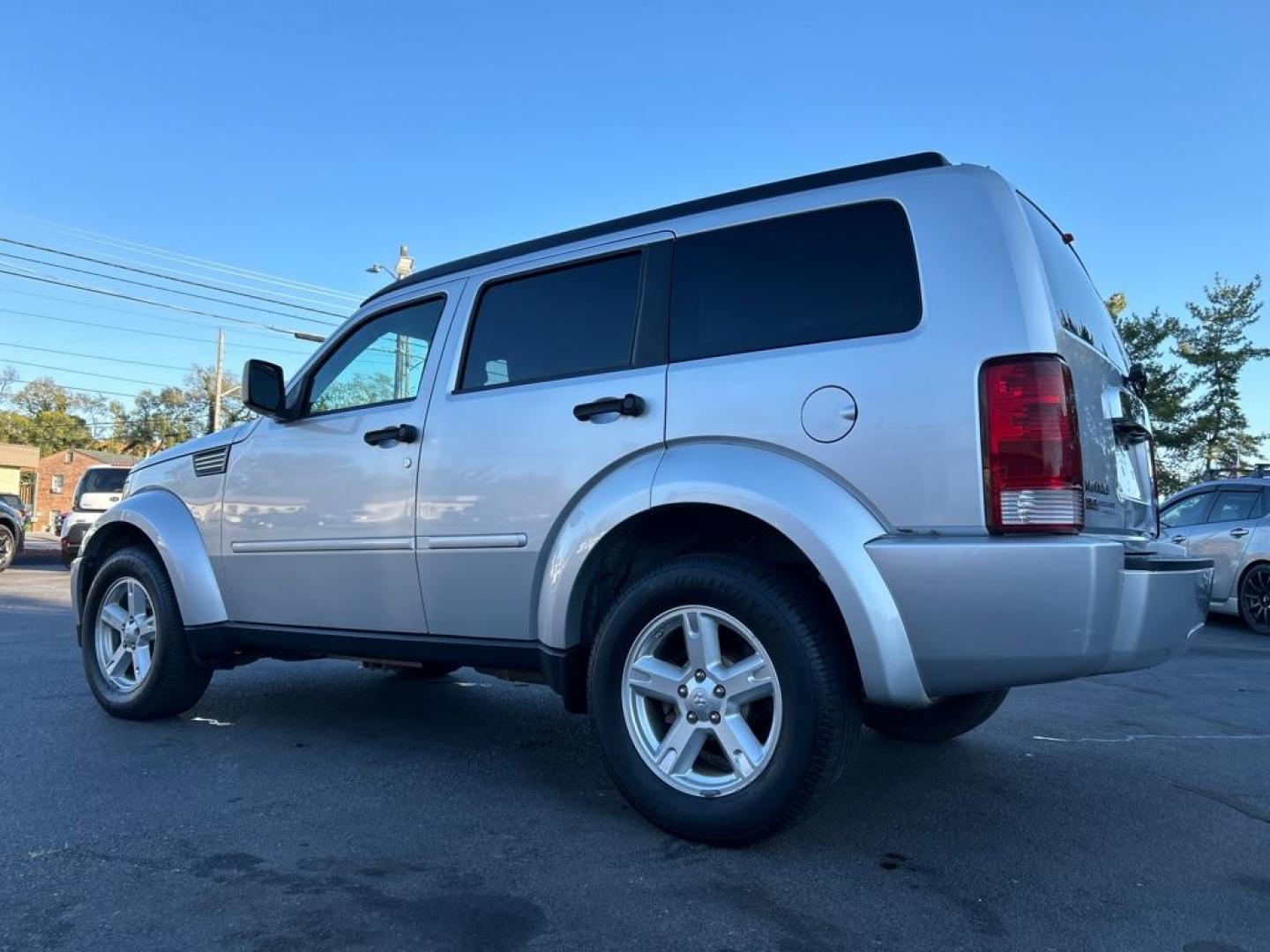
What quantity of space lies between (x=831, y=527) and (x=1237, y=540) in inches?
355

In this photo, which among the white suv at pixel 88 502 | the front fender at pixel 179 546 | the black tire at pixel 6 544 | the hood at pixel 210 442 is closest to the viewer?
the front fender at pixel 179 546

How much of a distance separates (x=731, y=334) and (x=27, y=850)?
9.21 feet

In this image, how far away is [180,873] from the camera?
272 centimetres

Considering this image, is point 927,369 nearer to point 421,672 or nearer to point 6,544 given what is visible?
point 421,672

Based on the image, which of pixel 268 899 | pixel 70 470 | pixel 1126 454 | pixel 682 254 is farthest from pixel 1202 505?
pixel 70 470

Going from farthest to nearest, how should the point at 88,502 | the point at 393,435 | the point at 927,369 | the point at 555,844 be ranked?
the point at 88,502 → the point at 393,435 → the point at 555,844 → the point at 927,369

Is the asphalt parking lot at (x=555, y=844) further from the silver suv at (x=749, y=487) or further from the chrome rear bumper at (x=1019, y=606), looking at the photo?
the chrome rear bumper at (x=1019, y=606)

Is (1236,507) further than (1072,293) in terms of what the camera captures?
Yes

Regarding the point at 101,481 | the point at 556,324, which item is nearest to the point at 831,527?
the point at 556,324

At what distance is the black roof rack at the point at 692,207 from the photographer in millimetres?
2990

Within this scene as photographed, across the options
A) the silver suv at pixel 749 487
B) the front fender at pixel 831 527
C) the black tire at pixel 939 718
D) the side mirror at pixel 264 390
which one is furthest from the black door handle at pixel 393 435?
the black tire at pixel 939 718

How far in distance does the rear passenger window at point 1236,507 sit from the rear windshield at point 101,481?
16.8 metres

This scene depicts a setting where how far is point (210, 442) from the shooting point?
4.67 meters

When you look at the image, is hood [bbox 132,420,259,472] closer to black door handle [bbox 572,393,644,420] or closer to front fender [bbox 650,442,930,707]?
black door handle [bbox 572,393,644,420]
